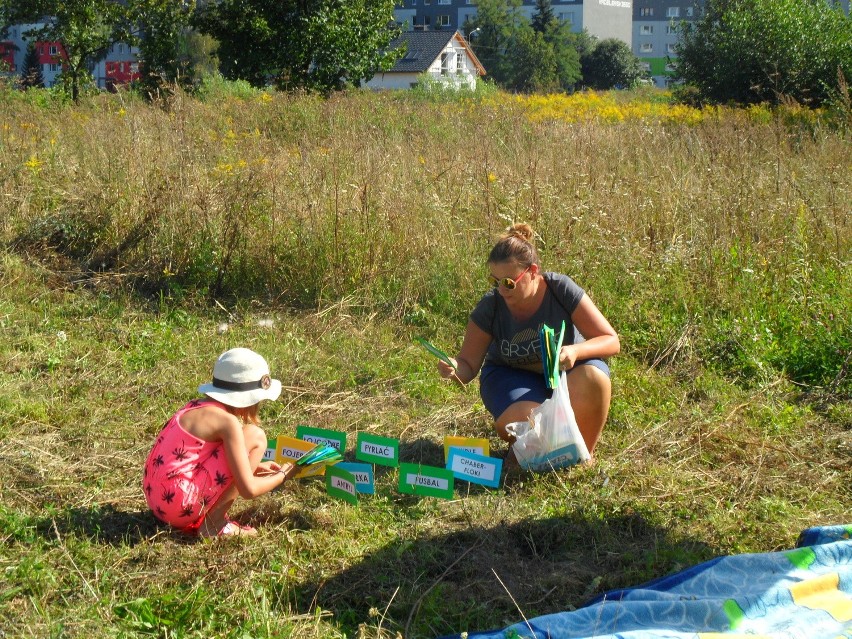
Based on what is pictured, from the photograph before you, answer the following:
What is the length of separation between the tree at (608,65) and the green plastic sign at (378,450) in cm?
6245

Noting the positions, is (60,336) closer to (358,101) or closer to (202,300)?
(202,300)

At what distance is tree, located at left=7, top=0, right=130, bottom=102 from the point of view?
1875cm

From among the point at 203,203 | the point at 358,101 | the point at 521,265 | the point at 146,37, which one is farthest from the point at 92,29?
the point at 521,265

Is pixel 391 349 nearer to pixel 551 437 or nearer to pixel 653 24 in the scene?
pixel 551 437

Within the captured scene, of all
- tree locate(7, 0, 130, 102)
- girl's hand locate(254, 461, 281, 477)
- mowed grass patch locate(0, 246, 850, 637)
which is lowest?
mowed grass patch locate(0, 246, 850, 637)

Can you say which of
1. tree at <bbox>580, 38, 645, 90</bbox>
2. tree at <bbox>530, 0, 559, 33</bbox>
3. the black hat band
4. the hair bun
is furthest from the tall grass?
tree at <bbox>530, 0, 559, 33</bbox>

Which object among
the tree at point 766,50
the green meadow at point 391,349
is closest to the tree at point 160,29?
the tree at point 766,50

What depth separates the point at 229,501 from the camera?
10.6ft

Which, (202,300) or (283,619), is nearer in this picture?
(283,619)

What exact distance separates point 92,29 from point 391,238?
16.5 meters

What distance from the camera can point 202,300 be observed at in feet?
19.6

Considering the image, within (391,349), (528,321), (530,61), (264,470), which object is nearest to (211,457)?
(264,470)

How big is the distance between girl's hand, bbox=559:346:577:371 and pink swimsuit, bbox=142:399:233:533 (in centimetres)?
141

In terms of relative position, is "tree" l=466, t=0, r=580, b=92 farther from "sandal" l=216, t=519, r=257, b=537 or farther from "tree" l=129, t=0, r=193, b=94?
"sandal" l=216, t=519, r=257, b=537
